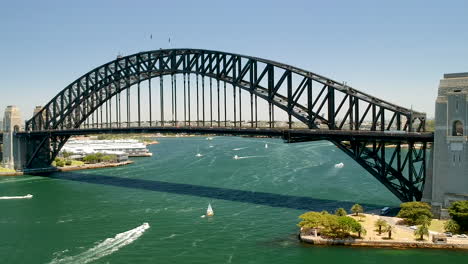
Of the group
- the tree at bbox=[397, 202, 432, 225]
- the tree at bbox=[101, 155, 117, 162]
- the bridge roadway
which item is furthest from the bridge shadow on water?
the tree at bbox=[101, 155, 117, 162]

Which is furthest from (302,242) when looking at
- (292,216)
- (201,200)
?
(201,200)

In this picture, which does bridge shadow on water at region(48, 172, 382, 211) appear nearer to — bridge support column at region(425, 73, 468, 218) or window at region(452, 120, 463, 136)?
bridge support column at region(425, 73, 468, 218)

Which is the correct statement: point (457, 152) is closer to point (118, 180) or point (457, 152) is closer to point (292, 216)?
point (292, 216)

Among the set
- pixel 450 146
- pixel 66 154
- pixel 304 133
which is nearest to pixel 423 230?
pixel 450 146

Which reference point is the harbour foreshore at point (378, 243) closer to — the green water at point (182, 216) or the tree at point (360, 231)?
the green water at point (182, 216)

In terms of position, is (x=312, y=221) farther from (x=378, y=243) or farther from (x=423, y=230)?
(x=423, y=230)

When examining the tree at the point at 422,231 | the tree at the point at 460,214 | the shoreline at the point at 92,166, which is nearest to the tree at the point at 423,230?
the tree at the point at 422,231
